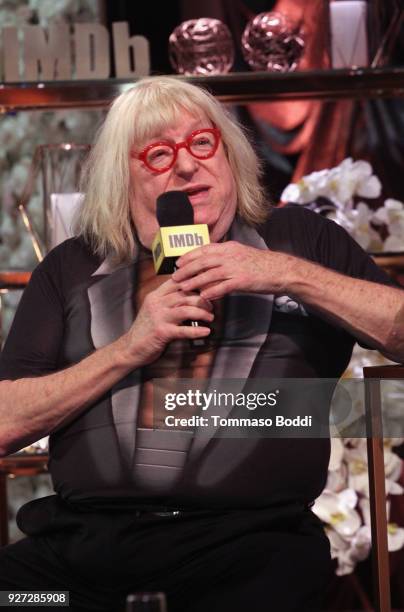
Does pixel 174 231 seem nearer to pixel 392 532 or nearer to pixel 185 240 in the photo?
pixel 185 240

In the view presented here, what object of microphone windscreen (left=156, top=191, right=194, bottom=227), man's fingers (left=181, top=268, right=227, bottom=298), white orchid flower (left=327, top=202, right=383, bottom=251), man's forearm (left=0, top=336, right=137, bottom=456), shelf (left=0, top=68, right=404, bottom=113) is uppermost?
microphone windscreen (left=156, top=191, right=194, bottom=227)

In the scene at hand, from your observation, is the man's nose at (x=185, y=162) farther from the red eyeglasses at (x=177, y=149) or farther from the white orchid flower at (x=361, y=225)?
the white orchid flower at (x=361, y=225)

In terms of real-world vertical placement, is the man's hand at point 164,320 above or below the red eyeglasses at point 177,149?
below

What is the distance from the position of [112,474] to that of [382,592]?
46 centimetres

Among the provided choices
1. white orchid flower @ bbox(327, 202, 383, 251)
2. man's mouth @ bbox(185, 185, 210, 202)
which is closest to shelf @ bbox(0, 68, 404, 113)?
white orchid flower @ bbox(327, 202, 383, 251)

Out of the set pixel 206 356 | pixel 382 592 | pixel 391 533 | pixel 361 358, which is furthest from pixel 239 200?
pixel 391 533

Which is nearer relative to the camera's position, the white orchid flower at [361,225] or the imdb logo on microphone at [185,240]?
the imdb logo on microphone at [185,240]

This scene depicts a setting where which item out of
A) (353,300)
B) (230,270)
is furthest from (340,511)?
(230,270)

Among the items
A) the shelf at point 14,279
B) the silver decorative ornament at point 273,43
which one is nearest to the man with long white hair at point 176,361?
A: the shelf at point 14,279

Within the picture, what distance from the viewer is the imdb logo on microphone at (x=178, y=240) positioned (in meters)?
1.56

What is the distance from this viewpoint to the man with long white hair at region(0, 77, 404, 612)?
1.59m

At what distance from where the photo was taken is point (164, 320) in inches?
62.7

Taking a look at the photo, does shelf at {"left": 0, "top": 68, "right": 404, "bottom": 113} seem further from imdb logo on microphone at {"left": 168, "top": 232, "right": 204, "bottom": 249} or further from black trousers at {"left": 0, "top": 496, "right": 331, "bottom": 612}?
black trousers at {"left": 0, "top": 496, "right": 331, "bottom": 612}

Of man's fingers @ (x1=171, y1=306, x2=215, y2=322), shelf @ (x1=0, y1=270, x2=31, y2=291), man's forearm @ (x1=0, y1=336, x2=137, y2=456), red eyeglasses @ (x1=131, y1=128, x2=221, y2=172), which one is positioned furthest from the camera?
shelf @ (x1=0, y1=270, x2=31, y2=291)
